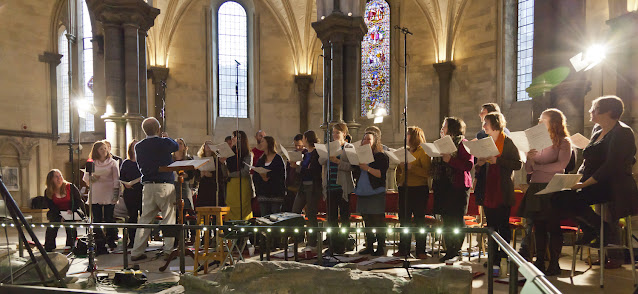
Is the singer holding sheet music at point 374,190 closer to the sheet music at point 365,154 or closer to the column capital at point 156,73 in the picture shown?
the sheet music at point 365,154

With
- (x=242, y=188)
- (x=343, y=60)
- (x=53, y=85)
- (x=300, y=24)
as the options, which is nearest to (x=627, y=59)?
(x=343, y=60)

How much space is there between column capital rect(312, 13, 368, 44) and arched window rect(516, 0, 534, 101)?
584 centimetres

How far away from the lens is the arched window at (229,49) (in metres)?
18.8

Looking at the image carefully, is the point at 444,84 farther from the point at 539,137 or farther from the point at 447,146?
the point at 539,137

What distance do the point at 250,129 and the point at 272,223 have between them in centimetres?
1455

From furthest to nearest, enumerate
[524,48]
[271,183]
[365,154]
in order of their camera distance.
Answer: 1. [524,48]
2. [271,183]
3. [365,154]

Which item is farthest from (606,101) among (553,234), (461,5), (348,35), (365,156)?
(461,5)

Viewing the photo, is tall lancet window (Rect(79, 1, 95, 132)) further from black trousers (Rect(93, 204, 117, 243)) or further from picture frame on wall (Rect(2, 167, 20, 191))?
black trousers (Rect(93, 204, 117, 243))

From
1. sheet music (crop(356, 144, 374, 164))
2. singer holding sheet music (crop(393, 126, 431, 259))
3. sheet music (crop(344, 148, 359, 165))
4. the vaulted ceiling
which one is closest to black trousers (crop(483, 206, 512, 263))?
singer holding sheet music (crop(393, 126, 431, 259))

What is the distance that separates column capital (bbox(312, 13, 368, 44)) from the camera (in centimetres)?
1266

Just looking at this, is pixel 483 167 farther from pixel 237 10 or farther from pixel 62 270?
pixel 237 10

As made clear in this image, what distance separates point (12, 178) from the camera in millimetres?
15047

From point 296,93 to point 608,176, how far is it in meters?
15.7

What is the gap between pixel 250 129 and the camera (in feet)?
61.9
